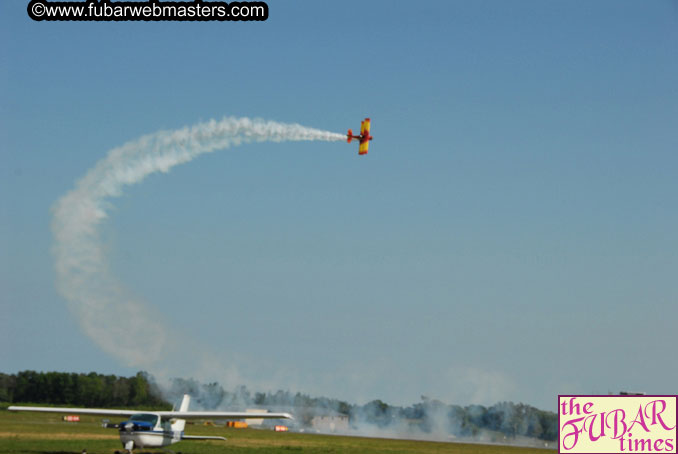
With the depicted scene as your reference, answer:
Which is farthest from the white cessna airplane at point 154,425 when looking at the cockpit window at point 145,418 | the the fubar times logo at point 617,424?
the the fubar times logo at point 617,424

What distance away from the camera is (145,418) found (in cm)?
5441

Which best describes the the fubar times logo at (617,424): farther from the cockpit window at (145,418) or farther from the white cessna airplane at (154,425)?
the cockpit window at (145,418)

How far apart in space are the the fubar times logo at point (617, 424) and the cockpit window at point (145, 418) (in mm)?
30245

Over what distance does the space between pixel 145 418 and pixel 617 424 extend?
32.8 m

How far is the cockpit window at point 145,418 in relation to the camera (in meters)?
54.0

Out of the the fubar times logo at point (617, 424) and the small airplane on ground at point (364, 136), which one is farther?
the small airplane on ground at point (364, 136)

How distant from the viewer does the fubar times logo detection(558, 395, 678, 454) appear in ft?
112

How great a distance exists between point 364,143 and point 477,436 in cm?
8972

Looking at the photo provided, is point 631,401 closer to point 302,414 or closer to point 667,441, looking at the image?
point 667,441

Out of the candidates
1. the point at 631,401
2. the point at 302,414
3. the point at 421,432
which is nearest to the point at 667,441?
the point at 631,401

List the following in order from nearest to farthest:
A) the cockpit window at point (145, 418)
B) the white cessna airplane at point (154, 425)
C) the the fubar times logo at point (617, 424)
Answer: the the fubar times logo at point (617, 424)
the white cessna airplane at point (154, 425)
the cockpit window at point (145, 418)

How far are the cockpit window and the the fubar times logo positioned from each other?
3024cm

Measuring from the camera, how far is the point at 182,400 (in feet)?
224

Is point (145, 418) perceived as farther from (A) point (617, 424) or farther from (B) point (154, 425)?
(A) point (617, 424)
